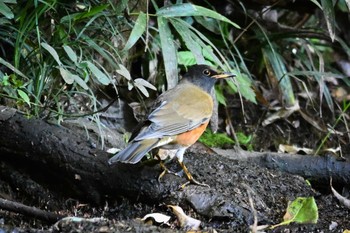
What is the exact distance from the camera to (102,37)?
17.8 feet

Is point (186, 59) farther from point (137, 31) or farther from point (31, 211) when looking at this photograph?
point (31, 211)

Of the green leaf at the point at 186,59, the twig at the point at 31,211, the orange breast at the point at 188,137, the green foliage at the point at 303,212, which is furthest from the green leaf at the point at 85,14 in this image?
the green foliage at the point at 303,212

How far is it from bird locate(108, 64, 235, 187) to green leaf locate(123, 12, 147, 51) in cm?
41

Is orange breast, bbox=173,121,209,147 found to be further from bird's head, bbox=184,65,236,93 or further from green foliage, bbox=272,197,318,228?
green foliage, bbox=272,197,318,228

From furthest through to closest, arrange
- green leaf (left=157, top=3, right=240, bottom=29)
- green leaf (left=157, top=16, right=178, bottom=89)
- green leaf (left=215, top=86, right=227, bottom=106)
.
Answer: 1. green leaf (left=215, top=86, right=227, bottom=106)
2. green leaf (left=157, top=3, right=240, bottom=29)
3. green leaf (left=157, top=16, right=178, bottom=89)

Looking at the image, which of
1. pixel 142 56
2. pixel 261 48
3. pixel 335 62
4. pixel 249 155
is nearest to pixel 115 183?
pixel 249 155

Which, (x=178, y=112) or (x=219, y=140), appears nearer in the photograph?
(x=178, y=112)

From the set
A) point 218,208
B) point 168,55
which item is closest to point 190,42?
point 168,55

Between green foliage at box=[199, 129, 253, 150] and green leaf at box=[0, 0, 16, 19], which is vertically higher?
green leaf at box=[0, 0, 16, 19]

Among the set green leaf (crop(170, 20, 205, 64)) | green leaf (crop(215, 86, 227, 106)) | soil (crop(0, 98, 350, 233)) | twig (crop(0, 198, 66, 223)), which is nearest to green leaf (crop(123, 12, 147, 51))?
green leaf (crop(170, 20, 205, 64))

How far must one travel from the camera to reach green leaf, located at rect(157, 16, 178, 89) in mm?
5121

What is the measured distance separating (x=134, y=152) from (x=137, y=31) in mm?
1123

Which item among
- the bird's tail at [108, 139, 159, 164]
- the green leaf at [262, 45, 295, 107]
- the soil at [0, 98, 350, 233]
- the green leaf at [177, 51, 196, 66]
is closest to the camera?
the soil at [0, 98, 350, 233]

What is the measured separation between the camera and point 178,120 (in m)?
4.55
